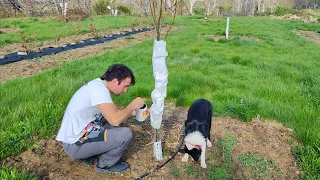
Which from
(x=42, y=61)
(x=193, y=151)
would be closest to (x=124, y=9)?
(x=42, y=61)

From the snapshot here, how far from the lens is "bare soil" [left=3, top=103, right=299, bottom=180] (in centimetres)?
280

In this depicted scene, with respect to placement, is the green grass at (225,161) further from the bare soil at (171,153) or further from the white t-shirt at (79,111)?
the white t-shirt at (79,111)

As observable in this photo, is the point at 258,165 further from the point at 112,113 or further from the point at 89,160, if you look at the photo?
the point at 89,160

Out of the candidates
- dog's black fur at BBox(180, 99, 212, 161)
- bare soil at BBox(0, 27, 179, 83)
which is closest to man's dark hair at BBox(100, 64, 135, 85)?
dog's black fur at BBox(180, 99, 212, 161)

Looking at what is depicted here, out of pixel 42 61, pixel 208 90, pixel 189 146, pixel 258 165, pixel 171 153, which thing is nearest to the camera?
pixel 189 146

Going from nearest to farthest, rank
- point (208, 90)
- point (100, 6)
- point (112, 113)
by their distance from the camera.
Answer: point (112, 113) < point (208, 90) < point (100, 6)

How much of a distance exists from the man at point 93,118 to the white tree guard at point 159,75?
157mm

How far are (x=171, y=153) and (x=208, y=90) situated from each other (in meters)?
2.18

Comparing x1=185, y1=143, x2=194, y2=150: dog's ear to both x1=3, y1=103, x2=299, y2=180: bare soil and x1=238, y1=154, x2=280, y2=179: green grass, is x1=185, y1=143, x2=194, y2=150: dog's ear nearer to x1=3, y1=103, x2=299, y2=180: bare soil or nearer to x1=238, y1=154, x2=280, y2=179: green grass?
x1=3, y1=103, x2=299, y2=180: bare soil

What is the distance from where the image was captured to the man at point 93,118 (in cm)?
255

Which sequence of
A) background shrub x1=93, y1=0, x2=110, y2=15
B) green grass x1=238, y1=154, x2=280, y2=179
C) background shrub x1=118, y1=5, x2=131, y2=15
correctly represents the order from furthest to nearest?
1. background shrub x1=118, y1=5, x2=131, y2=15
2. background shrub x1=93, y1=0, x2=110, y2=15
3. green grass x1=238, y1=154, x2=280, y2=179

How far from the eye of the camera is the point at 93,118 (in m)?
2.74

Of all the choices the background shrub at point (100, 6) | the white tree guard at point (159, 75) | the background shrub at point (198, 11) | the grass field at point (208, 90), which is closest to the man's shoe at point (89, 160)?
the grass field at point (208, 90)

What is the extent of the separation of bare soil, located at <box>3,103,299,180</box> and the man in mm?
294
